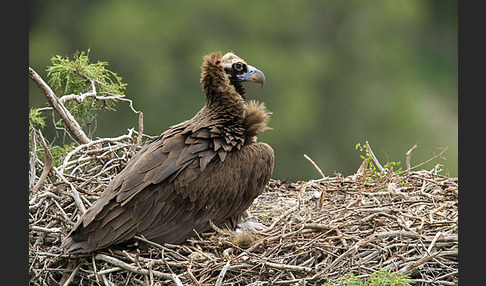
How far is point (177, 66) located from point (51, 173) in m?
13.0

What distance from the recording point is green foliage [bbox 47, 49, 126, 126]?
244 inches

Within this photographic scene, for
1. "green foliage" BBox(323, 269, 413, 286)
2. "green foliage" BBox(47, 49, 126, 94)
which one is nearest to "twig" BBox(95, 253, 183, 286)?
"green foliage" BBox(323, 269, 413, 286)

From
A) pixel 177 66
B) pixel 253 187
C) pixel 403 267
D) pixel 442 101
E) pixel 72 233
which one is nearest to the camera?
pixel 403 267

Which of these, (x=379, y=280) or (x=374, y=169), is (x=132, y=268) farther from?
(x=374, y=169)

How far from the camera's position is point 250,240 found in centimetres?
472

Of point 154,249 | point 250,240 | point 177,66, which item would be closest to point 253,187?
point 250,240

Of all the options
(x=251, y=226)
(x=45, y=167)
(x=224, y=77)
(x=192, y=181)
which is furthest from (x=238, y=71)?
(x=45, y=167)

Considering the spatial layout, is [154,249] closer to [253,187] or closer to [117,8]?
[253,187]

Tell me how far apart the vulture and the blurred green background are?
9881 mm

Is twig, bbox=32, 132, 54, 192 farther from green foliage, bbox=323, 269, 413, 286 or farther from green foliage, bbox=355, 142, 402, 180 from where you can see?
green foliage, bbox=355, 142, 402, 180

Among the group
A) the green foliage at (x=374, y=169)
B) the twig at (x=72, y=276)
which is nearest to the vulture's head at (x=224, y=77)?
the green foliage at (x=374, y=169)

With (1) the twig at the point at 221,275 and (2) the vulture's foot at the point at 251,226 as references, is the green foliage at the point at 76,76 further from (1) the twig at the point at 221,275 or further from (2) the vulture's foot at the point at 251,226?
(1) the twig at the point at 221,275

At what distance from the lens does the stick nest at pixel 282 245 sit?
434 centimetres

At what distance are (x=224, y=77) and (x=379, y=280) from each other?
2.17 meters
